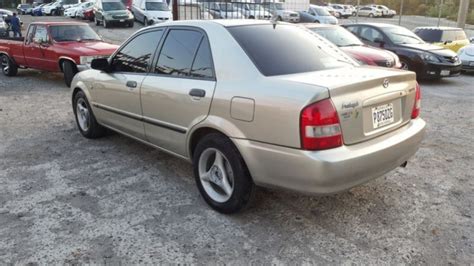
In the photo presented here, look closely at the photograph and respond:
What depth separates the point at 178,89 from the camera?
12.0 ft

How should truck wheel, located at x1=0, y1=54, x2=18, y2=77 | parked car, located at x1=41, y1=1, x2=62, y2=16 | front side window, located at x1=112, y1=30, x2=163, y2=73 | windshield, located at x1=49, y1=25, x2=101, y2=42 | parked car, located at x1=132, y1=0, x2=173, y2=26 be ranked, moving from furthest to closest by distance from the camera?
parked car, located at x1=41, y1=1, x2=62, y2=16 < parked car, located at x1=132, y1=0, x2=173, y2=26 < truck wheel, located at x1=0, y1=54, x2=18, y2=77 < windshield, located at x1=49, y1=25, x2=101, y2=42 < front side window, located at x1=112, y1=30, x2=163, y2=73

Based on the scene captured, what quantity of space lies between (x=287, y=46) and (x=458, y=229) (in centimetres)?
204

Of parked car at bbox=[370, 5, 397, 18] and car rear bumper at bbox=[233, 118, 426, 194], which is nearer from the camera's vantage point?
car rear bumper at bbox=[233, 118, 426, 194]

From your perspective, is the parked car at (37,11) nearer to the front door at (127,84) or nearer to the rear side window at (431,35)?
the rear side window at (431,35)

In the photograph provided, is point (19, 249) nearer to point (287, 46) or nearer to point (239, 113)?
point (239, 113)

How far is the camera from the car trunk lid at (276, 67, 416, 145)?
2848 mm

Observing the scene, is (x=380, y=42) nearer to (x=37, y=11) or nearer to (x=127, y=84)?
(x=127, y=84)

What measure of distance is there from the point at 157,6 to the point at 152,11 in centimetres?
56

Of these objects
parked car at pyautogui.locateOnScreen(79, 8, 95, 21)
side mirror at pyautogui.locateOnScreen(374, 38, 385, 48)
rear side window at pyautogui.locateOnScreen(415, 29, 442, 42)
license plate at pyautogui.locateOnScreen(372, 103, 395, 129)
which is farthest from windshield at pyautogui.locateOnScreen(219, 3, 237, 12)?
parked car at pyautogui.locateOnScreen(79, 8, 95, 21)

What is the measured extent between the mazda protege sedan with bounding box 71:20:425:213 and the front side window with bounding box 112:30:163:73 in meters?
0.02

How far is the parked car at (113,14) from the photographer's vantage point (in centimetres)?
2414

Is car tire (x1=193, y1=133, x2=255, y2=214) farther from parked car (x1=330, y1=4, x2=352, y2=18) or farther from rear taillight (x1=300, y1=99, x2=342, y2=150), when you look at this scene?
parked car (x1=330, y1=4, x2=352, y2=18)

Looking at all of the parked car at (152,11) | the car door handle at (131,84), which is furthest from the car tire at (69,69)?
the parked car at (152,11)

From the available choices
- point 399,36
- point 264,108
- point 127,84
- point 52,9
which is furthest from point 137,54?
point 52,9
